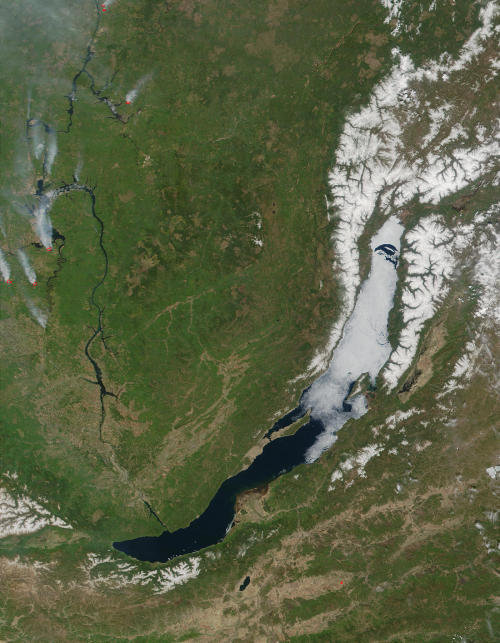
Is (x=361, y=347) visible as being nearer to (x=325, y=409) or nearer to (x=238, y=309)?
(x=325, y=409)

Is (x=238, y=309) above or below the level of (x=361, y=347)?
above

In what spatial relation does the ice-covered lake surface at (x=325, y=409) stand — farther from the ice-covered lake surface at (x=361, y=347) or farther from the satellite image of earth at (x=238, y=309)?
the satellite image of earth at (x=238, y=309)

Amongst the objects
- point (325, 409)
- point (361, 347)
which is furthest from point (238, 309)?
point (325, 409)

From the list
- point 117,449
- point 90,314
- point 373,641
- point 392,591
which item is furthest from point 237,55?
point 373,641

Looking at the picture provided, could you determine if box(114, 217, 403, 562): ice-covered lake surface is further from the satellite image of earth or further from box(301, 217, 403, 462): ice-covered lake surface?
the satellite image of earth

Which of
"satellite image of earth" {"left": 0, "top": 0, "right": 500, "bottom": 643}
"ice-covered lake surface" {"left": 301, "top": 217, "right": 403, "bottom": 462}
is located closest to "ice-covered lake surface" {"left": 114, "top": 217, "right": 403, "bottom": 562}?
"ice-covered lake surface" {"left": 301, "top": 217, "right": 403, "bottom": 462}

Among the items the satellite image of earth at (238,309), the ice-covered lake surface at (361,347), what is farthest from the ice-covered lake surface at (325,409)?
the satellite image of earth at (238,309)
